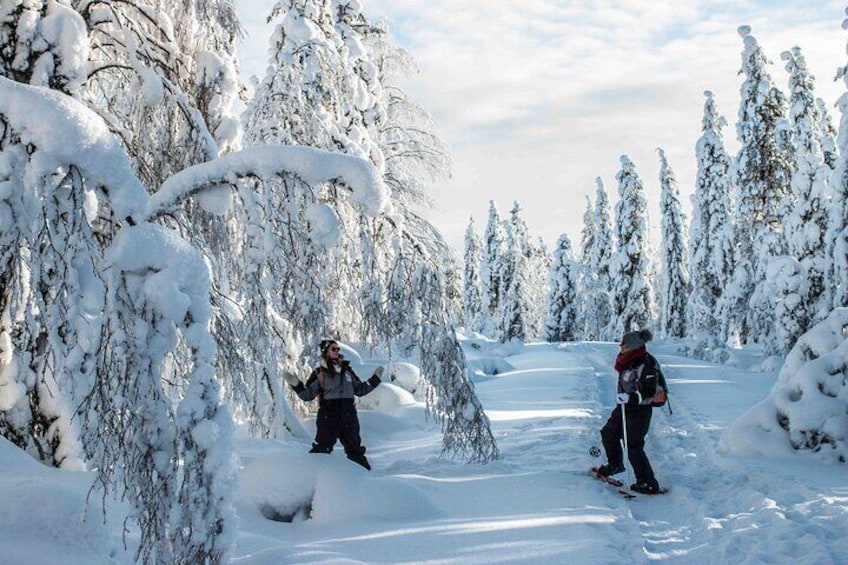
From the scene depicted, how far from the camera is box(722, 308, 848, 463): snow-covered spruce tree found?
8570 mm

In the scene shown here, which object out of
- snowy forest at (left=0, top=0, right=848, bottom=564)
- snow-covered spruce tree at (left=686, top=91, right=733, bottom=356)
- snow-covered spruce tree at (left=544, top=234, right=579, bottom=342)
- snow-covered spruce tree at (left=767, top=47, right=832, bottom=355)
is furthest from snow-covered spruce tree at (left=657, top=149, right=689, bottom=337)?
snowy forest at (left=0, top=0, right=848, bottom=564)

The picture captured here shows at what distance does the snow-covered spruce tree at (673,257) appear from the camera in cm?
4459

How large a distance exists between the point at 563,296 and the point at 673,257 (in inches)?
362

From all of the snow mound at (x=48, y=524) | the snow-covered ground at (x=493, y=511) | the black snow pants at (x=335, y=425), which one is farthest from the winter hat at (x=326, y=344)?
the snow mound at (x=48, y=524)

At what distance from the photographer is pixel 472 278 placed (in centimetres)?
7138

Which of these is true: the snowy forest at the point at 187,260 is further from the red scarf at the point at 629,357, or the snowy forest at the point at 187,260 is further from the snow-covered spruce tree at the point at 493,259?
the snow-covered spruce tree at the point at 493,259

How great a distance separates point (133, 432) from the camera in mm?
3164

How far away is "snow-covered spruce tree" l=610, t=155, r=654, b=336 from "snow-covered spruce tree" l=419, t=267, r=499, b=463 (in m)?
38.3

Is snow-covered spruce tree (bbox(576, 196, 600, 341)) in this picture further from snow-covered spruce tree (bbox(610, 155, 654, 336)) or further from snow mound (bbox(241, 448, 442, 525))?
snow mound (bbox(241, 448, 442, 525))

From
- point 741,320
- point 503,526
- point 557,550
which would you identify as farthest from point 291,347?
point 741,320

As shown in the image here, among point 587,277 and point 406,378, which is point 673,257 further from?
point 406,378

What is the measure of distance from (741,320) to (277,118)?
29717 millimetres

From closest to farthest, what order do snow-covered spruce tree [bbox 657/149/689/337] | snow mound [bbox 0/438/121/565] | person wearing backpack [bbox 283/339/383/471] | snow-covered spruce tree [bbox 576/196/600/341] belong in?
snow mound [bbox 0/438/121/565]
person wearing backpack [bbox 283/339/383/471]
snow-covered spruce tree [bbox 657/149/689/337]
snow-covered spruce tree [bbox 576/196/600/341]

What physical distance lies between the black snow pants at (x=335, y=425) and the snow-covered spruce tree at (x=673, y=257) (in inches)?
1576
